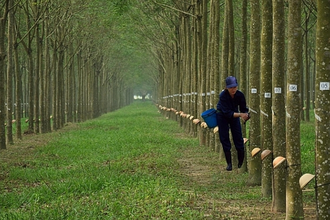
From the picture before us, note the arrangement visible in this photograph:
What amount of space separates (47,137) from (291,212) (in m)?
17.2

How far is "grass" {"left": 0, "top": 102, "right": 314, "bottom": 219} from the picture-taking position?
7844 mm

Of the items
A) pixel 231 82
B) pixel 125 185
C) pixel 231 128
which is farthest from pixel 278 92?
pixel 125 185

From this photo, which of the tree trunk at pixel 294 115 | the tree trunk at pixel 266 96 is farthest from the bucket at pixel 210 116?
the tree trunk at pixel 294 115

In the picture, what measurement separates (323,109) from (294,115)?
1102 mm

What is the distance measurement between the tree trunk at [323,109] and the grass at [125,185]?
1508 mm

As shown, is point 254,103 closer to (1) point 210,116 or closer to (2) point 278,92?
(1) point 210,116

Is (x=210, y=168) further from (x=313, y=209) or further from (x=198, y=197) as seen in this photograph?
(x=313, y=209)

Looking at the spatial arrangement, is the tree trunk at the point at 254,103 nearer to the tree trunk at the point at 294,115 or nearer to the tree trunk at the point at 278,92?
the tree trunk at the point at 278,92

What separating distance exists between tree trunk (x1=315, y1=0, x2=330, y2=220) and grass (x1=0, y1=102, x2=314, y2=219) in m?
1.51

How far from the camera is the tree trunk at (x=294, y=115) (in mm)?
7109

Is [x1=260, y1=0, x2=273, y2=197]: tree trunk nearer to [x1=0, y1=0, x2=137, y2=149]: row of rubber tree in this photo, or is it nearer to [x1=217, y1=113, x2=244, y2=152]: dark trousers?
[x1=217, y1=113, x2=244, y2=152]: dark trousers

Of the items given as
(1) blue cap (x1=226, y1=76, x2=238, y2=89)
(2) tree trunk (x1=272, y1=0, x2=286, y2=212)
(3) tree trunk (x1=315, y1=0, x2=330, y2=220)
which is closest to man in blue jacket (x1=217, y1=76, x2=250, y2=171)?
(1) blue cap (x1=226, y1=76, x2=238, y2=89)

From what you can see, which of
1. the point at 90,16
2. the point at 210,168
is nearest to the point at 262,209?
the point at 210,168

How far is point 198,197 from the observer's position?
916 centimetres
